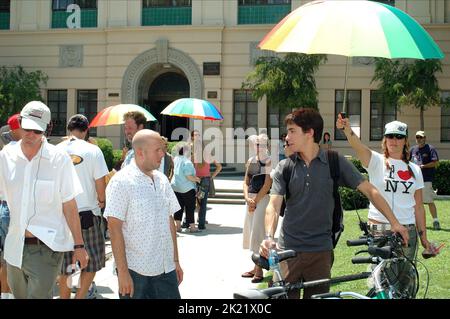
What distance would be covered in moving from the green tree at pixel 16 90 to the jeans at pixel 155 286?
2126 cm

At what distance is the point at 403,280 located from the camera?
13.1 ft

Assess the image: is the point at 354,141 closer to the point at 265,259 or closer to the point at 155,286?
the point at 265,259

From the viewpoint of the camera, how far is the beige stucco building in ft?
83.2

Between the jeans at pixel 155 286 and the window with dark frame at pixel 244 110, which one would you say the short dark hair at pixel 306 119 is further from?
the window with dark frame at pixel 244 110

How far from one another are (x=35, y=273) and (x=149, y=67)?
22246 millimetres

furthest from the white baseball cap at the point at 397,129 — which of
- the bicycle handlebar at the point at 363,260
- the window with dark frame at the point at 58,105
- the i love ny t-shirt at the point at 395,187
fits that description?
the window with dark frame at the point at 58,105

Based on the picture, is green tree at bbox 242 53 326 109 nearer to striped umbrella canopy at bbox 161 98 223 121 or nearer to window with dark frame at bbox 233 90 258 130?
window with dark frame at bbox 233 90 258 130

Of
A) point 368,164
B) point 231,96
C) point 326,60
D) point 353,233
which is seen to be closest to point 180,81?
point 231,96

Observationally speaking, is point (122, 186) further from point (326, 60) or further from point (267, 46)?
point (326, 60)

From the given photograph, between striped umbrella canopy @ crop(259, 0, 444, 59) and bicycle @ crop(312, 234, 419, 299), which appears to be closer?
bicycle @ crop(312, 234, 419, 299)

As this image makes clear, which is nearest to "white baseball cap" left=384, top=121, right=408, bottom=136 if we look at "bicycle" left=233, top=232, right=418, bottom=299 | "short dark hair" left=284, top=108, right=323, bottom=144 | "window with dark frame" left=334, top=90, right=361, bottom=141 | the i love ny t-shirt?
the i love ny t-shirt

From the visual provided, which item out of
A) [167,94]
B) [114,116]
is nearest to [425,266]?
[114,116]

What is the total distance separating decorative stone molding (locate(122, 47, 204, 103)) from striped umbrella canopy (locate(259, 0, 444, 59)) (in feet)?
67.3

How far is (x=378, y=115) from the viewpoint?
25.7 meters
